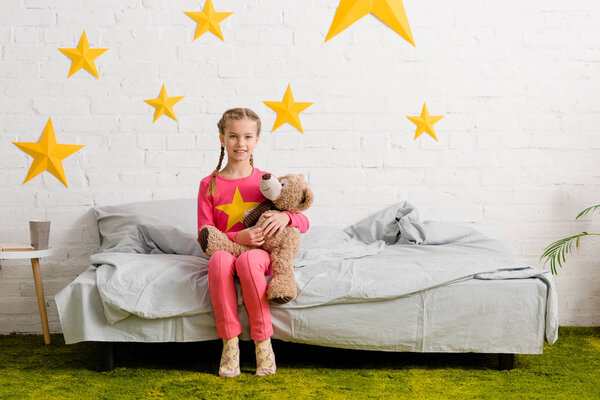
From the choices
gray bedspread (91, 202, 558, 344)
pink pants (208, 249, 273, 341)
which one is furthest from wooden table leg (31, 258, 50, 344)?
pink pants (208, 249, 273, 341)

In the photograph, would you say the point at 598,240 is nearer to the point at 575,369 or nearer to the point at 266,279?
the point at 575,369

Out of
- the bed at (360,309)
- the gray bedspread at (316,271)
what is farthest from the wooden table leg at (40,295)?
the bed at (360,309)

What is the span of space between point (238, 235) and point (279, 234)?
5.9 inches

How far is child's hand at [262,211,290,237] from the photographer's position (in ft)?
6.71

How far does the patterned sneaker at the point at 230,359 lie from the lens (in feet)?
6.31

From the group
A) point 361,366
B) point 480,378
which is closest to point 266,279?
point 361,366

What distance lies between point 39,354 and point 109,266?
57cm

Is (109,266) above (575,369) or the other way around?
above

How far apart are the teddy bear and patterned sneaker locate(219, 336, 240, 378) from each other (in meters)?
0.24

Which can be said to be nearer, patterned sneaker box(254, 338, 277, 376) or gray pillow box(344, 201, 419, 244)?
patterned sneaker box(254, 338, 277, 376)

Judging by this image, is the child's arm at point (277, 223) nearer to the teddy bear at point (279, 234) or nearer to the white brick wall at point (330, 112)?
the teddy bear at point (279, 234)

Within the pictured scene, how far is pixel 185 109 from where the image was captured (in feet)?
8.96

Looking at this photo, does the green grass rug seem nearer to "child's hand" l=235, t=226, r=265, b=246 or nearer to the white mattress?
the white mattress

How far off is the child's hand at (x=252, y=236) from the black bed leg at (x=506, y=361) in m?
0.96
